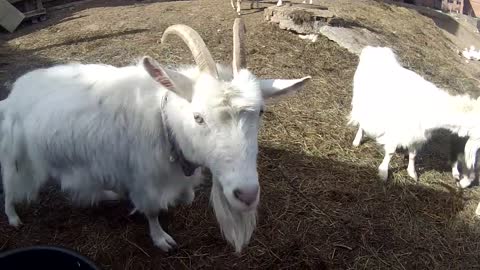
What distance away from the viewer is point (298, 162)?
4.58 meters

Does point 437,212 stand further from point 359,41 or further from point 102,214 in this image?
point 359,41

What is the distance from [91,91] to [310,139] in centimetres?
271

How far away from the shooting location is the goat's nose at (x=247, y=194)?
221cm

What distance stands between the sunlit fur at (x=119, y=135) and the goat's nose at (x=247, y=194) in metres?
0.10

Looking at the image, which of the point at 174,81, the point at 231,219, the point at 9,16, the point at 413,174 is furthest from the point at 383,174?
the point at 9,16

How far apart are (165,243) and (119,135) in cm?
92

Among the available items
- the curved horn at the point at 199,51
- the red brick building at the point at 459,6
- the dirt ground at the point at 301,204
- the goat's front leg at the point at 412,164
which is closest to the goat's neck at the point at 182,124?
the curved horn at the point at 199,51

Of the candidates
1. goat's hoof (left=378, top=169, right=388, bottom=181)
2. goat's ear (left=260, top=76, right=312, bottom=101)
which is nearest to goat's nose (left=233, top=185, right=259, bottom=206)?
goat's ear (left=260, top=76, right=312, bottom=101)

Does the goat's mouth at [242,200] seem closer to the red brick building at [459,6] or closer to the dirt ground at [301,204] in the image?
the dirt ground at [301,204]

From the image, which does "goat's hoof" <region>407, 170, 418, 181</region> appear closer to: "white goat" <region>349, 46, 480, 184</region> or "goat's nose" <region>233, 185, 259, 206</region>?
"white goat" <region>349, 46, 480, 184</region>

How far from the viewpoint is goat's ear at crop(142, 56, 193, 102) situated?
2.39 metres

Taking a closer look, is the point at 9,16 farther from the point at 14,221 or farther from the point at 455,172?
the point at 455,172

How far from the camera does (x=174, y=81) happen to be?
2410 mm

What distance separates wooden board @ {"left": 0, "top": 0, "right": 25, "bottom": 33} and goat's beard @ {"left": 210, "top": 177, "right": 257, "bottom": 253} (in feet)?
23.4
